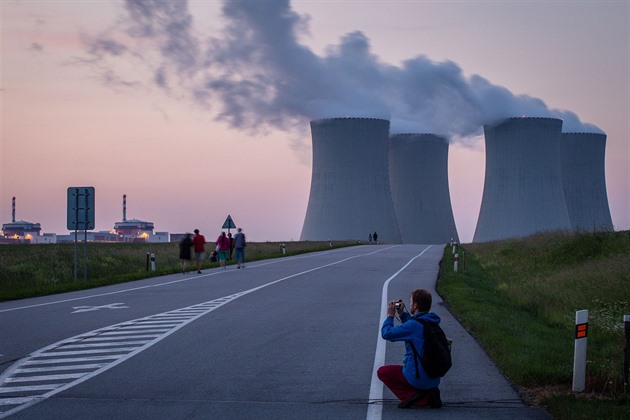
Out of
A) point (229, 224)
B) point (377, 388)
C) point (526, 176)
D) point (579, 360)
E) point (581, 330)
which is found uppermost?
point (526, 176)

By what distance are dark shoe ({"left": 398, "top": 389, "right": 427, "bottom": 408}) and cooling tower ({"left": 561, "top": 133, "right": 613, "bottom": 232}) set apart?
192 feet

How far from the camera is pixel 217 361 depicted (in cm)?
870

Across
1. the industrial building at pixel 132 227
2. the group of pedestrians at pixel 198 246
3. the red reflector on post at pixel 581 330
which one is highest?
the industrial building at pixel 132 227

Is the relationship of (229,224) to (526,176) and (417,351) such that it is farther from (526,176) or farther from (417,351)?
(417,351)

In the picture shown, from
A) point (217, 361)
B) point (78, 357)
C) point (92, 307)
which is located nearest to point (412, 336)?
point (217, 361)

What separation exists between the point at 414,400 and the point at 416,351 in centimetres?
38

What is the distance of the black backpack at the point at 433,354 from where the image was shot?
6.60 m

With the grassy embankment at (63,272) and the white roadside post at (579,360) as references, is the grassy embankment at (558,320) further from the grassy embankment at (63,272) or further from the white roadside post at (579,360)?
the grassy embankment at (63,272)

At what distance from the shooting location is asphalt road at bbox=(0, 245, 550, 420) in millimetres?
6617

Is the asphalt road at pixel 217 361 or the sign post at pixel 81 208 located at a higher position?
the sign post at pixel 81 208

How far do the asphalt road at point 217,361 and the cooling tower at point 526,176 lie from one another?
39.3 meters

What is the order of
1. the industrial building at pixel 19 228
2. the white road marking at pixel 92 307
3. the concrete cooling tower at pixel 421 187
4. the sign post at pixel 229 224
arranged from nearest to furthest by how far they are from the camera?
the white road marking at pixel 92 307 → the sign post at pixel 229 224 → the concrete cooling tower at pixel 421 187 → the industrial building at pixel 19 228

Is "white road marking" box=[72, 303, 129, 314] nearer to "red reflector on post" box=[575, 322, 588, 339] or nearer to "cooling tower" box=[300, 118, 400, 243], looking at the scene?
"red reflector on post" box=[575, 322, 588, 339]

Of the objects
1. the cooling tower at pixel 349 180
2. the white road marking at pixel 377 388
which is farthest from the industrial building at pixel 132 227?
the white road marking at pixel 377 388
